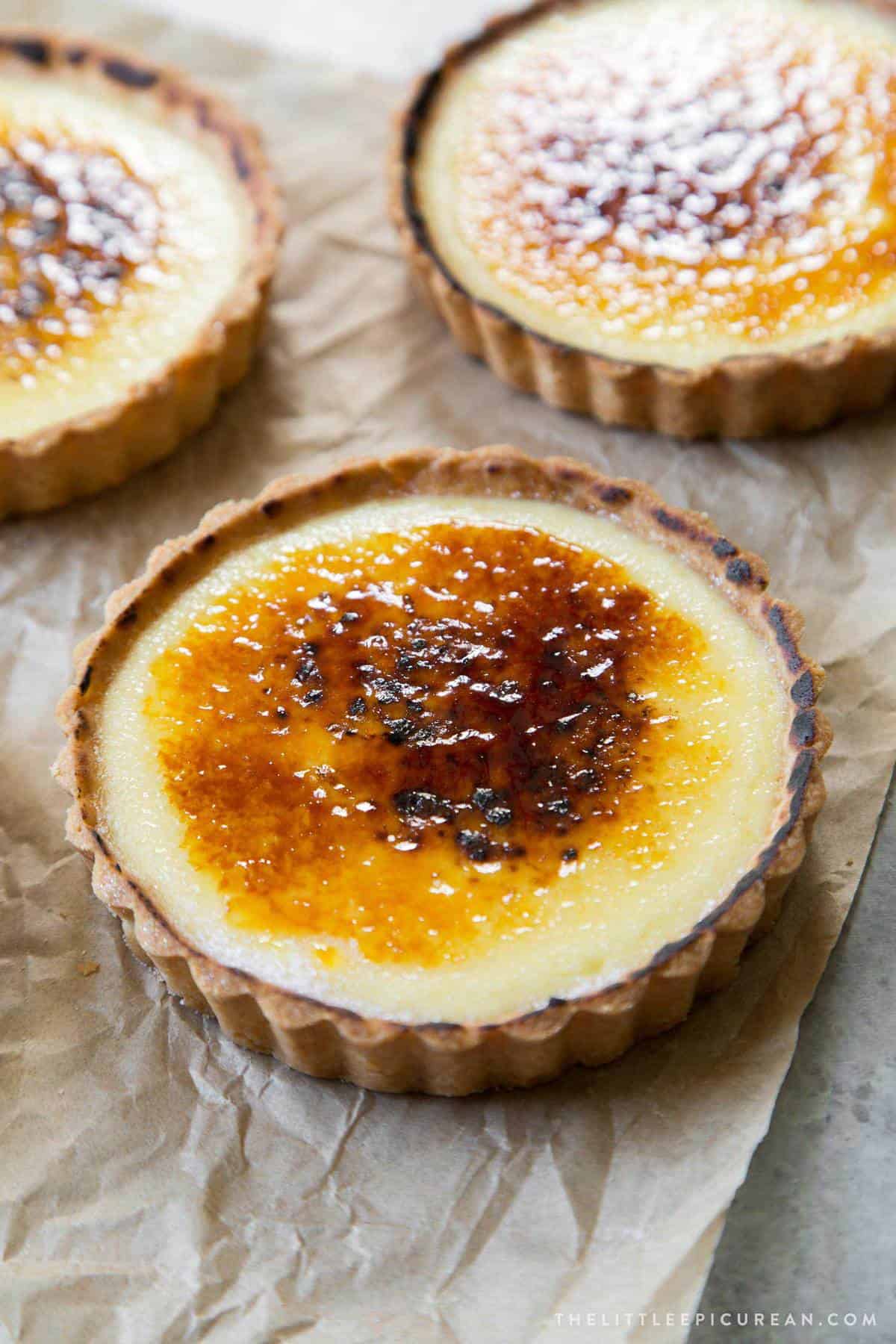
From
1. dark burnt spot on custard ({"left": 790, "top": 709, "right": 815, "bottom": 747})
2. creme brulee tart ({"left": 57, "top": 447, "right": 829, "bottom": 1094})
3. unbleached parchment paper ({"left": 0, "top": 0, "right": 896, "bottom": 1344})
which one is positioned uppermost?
dark burnt spot on custard ({"left": 790, "top": 709, "right": 815, "bottom": 747})

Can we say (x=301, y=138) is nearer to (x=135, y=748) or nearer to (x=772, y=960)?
(x=135, y=748)

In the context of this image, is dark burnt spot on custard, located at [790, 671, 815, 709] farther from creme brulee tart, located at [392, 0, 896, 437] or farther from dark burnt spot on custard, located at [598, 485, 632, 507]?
creme brulee tart, located at [392, 0, 896, 437]

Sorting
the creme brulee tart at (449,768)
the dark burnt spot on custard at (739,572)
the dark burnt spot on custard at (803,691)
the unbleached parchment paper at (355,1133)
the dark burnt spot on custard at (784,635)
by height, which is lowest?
the unbleached parchment paper at (355,1133)

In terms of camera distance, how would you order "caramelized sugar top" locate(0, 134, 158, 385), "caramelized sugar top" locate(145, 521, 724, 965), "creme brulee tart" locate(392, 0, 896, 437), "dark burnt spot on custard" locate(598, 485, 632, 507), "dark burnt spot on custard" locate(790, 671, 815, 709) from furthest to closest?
"caramelized sugar top" locate(0, 134, 158, 385), "creme brulee tart" locate(392, 0, 896, 437), "dark burnt spot on custard" locate(598, 485, 632, 507), "dark burnt spot on custard" locate(790, 671, 815, 709), "caramelized sugar top" locate(145, 521, 724, 965)

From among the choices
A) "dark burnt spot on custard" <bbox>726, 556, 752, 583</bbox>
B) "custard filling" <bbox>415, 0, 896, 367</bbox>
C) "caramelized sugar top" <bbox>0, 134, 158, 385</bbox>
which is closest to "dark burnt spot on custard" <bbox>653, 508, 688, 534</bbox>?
"dark burnt spot on custard" <bbox>726, 556, 752, 583</bbox>

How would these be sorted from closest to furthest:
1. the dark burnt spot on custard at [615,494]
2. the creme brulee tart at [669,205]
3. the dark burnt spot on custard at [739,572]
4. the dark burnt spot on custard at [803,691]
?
the dark burnt spot on custard at [803,691] < the dark burnt spot on custard at [739,572] < the dark burnt spot on custard at [615,494] < the creme brulee tart at [669,205]

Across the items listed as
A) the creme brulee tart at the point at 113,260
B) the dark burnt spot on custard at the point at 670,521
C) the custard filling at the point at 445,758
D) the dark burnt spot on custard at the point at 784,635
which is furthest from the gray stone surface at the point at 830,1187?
the creme brulee tart at the point at 113,260

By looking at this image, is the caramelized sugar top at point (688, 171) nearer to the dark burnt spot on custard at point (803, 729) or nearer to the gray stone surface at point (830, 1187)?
the dark burnt spot on custard at point (803, 729)
